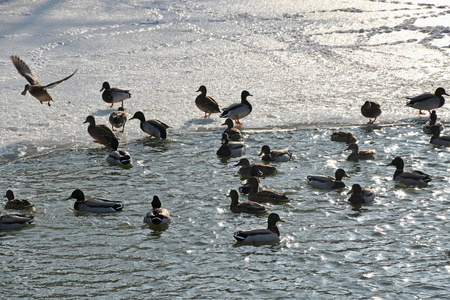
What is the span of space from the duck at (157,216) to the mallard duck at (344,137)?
4.70 metres

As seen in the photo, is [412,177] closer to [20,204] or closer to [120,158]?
[120,158]

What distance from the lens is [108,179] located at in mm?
10633

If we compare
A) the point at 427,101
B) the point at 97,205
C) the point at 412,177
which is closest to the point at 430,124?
the point at 427,101

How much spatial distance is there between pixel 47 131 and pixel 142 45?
6.53 m

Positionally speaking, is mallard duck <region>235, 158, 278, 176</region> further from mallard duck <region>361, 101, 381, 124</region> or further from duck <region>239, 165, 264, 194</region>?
mallard duck <region>361, 101, 381, 124</region>

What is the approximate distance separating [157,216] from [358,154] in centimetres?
433

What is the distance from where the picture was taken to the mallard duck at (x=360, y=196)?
9312 millimetres

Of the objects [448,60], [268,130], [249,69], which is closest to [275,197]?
[268,130]

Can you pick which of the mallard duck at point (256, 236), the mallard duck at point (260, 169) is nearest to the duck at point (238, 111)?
the mallard duck at point (260, 169)

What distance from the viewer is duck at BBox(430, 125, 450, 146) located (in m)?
11.9

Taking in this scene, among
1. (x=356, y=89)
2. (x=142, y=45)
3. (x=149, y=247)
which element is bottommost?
(x=149, y=247)

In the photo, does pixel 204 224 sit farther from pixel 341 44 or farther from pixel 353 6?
pixel 353 6

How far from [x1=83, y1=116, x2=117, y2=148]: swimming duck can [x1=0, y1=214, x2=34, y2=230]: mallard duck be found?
3820 millimetres

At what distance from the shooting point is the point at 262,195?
31.7ft
